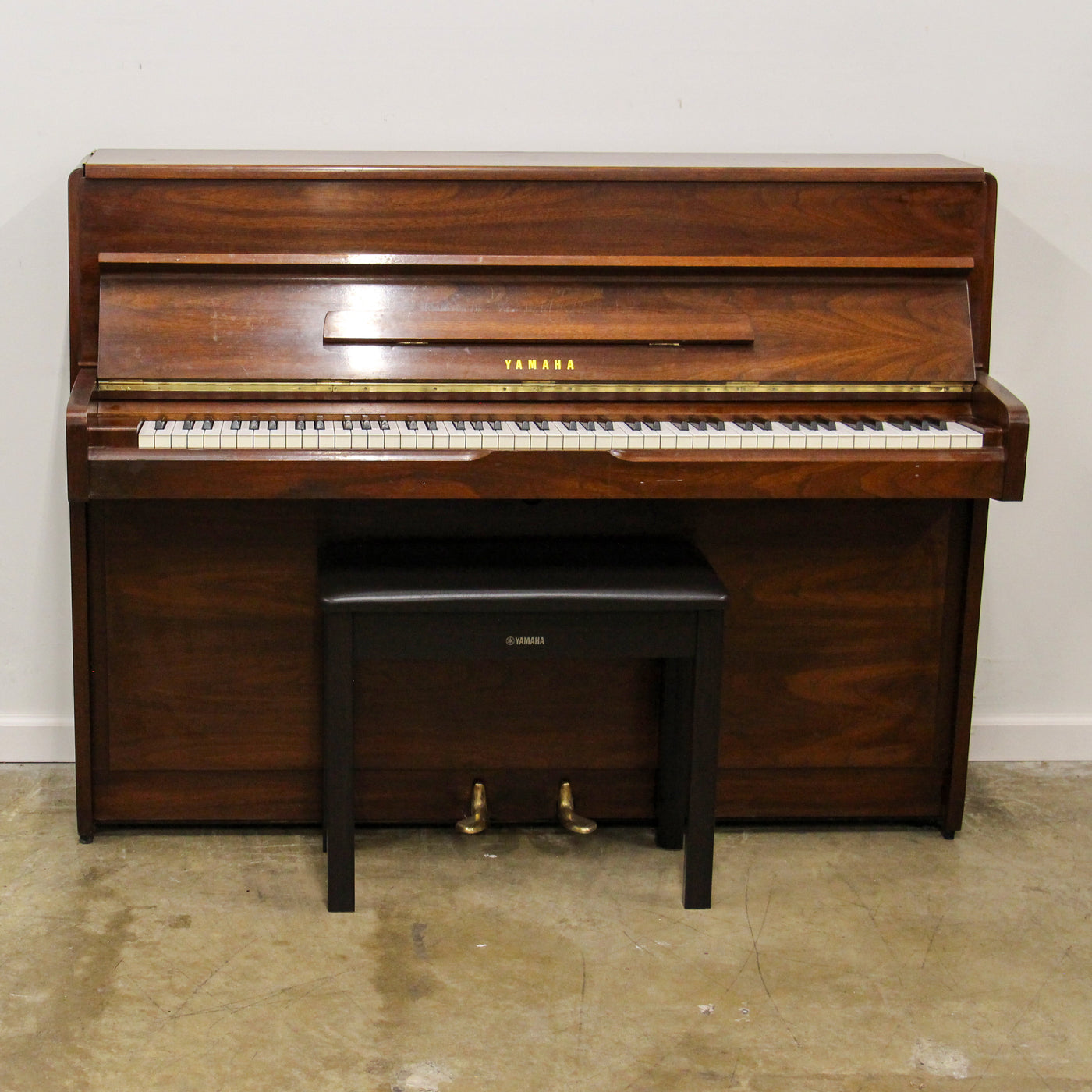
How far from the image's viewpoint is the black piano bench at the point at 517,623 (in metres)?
2.48

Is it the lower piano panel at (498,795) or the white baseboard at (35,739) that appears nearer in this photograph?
the lower piano panel at (498,795)

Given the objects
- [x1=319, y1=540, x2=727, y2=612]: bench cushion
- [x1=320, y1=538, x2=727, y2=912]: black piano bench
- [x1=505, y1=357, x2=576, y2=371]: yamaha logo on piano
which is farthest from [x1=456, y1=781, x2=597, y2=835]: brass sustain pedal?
[x1=505, y1=357, x2=576, y2=371]: yamaha logo on piano

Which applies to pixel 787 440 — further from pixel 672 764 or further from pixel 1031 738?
pixel 1031 738

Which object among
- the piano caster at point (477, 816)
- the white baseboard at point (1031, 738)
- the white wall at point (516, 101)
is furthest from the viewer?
the white baseboard at point (1031, 738)

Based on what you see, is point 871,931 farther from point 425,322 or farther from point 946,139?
point 946,139

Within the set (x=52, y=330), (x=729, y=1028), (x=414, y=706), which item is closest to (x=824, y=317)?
(x=414, y=706)

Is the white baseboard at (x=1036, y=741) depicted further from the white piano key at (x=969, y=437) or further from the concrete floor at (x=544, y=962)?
the white piano key at (x=969, y=437)

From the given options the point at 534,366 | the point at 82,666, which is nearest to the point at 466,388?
the point at 534,366

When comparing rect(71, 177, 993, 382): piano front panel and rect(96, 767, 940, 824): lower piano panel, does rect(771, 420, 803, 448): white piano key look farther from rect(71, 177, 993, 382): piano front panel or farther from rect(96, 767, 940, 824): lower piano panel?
rect(96, 767, 940, 824): lower piano panel

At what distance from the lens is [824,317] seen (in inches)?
106

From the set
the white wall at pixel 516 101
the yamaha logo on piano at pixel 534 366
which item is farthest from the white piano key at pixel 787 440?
the white wall at pixel 516 101

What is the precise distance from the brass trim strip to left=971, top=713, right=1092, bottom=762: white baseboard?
1072 millimetres

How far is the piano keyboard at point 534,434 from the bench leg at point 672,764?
49 cm

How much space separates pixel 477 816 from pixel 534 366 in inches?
34.4
